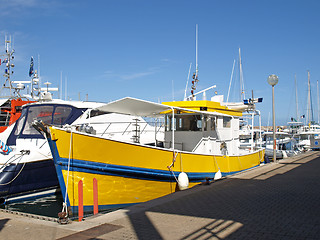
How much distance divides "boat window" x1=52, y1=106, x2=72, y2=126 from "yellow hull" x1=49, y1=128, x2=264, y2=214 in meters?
4.96

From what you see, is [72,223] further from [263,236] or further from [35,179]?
[35,179]

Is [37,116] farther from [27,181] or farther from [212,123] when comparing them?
[212,123]

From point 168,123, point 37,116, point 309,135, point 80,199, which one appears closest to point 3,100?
point 37,116

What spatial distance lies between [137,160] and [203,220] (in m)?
3.05

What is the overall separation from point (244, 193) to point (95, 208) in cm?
362

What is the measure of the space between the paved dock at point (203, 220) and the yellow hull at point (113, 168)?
1.09 metres

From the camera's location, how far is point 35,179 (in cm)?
1004

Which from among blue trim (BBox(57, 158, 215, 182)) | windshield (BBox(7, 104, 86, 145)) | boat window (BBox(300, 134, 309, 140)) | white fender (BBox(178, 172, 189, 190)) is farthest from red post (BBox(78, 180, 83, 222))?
Answer: boat window (BBox(300, 134, 309, 140))

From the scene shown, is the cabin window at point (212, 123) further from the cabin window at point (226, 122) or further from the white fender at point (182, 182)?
the white fender at point (182, 182)

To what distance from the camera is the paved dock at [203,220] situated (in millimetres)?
4848

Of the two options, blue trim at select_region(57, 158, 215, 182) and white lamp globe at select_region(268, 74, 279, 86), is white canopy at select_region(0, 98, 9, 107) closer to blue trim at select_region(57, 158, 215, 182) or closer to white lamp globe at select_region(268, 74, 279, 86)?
blue trim at select_region(57, 158, 215, 182)

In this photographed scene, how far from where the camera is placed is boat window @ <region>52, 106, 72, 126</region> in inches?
469

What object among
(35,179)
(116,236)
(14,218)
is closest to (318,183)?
(116,236)

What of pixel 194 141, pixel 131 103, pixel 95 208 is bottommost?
pixel 95 208
